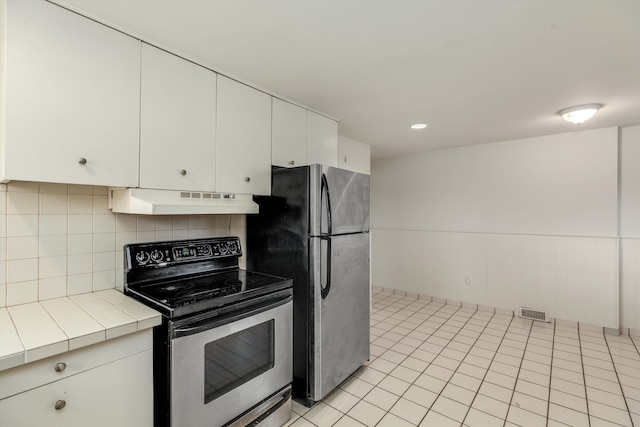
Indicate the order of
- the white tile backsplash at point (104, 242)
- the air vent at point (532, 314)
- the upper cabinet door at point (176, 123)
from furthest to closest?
the air vent at point (532, 314) < the white tile backsplash at point (104, 242) < the upper cabinet door at point (176, 123)

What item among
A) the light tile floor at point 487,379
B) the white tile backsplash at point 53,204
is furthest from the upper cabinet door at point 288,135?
the light tile floor at point 487,379

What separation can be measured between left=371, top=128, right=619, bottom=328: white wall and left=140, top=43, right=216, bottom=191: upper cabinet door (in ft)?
11.8

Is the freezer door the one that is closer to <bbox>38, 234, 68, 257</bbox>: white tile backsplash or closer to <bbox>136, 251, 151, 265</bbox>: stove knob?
<bbox>136, 251, 151, 265</bbox>: stove knob

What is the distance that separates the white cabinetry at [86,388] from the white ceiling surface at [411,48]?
149 cm

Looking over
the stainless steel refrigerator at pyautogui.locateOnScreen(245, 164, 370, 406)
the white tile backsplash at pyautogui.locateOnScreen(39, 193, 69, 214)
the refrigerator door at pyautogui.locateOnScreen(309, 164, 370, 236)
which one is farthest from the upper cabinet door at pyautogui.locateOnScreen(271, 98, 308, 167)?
the white tile backsplash at pyautogui.locateOnScreen(39, 193, 69, 214)

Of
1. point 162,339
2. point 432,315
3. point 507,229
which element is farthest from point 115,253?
point 507,229

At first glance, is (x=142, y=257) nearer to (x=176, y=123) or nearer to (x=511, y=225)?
(x=176, y=123)

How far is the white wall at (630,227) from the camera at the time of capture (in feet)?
10.8

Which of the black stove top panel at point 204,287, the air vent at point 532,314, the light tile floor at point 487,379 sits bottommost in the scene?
the light tile floor at point 487,379

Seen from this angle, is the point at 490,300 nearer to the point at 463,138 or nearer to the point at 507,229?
the point at 507,229

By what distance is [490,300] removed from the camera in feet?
13.4

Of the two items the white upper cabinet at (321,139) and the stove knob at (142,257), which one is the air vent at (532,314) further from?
the stove knob at (142,257)

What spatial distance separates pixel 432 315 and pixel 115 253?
140 inches

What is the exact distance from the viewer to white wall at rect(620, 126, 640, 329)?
10.8 ft
